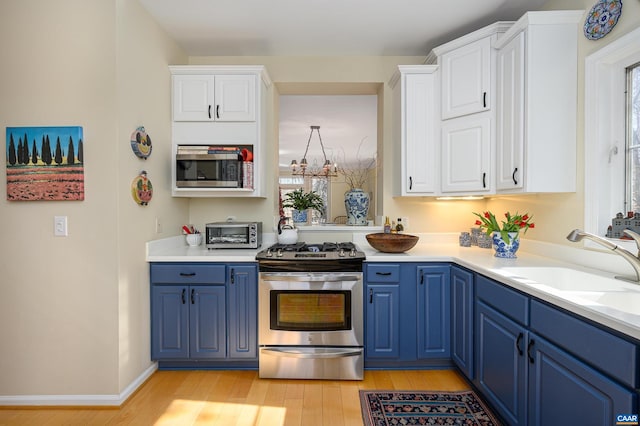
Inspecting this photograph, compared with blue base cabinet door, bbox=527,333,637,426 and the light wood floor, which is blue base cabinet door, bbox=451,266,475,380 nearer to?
Answer: the light wood floor

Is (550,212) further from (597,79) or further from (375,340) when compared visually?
(375,340)

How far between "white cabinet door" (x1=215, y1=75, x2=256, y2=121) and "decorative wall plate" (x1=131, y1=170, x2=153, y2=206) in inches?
30.7

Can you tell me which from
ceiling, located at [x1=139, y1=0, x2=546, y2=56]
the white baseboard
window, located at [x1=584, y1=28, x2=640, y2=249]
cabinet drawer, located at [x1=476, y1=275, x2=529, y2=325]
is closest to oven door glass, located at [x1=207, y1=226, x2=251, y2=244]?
the white baseboard

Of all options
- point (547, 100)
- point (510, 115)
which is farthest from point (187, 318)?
point (547, 100)

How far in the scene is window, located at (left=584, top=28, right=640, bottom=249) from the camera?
6.70 feet

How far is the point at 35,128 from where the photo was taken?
7.01ft

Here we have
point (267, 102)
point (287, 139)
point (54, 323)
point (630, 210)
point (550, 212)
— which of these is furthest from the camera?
point (287, 139)

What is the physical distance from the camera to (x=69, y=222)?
7.13 ft

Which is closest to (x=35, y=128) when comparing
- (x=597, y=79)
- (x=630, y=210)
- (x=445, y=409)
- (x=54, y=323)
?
(x=54, y=323)

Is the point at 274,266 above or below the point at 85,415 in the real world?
above

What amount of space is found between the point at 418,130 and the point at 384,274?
48.7 inches

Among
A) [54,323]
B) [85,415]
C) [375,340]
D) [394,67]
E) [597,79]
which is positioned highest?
[394,67]

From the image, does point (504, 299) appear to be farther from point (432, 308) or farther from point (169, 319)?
point (169, 319)

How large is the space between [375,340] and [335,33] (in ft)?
7.92
